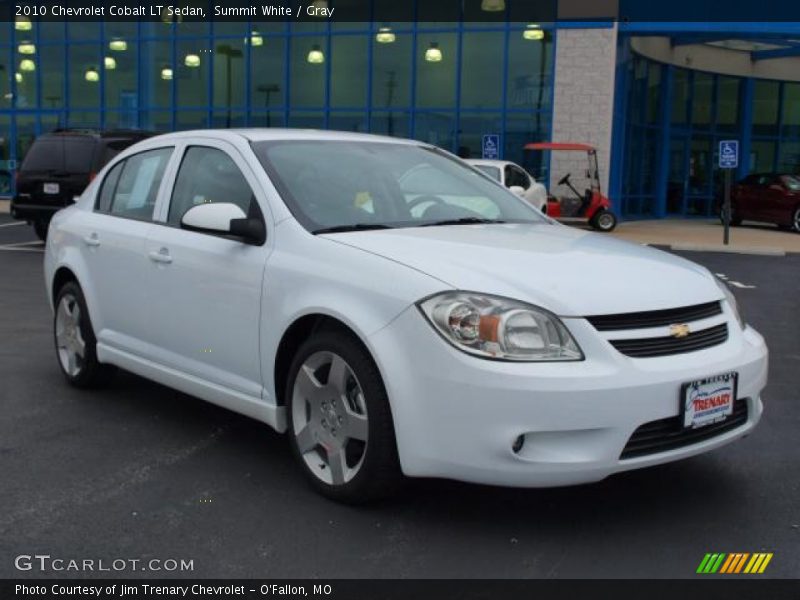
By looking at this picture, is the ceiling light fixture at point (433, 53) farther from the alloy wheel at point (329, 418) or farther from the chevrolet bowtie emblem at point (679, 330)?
the chevrolet bowtie emblem at point (679, 330)

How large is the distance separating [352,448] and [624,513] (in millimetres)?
1161

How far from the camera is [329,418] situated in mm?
3809

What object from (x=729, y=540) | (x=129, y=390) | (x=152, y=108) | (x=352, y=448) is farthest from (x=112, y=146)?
(x=152, y=108)

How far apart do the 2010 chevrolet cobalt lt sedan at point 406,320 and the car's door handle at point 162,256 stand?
14 millimetres

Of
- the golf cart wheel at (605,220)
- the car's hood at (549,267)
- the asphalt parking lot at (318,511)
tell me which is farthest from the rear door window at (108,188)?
the golf cart wheel at (605,220)

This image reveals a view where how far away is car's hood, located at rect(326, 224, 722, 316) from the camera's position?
3408 millimetres

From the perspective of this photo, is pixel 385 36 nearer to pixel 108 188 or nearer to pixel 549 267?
pixel 108 188

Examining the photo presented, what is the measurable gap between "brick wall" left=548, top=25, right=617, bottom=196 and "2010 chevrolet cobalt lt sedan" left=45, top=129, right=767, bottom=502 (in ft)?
59.5

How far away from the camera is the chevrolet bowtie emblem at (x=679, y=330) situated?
3523 millimetres

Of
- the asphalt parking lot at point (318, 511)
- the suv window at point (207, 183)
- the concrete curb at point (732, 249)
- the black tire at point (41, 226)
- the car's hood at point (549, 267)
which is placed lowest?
the concrete curb at point (732, 249)

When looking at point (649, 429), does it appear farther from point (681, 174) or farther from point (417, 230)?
point (681, 174)

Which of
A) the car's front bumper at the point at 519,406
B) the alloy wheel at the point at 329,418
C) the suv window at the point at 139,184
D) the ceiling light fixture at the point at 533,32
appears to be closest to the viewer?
the car's front bumper at the point at 519,406

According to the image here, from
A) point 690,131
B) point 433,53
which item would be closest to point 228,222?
point 433,53

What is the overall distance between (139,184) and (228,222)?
1426 mm
